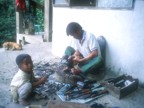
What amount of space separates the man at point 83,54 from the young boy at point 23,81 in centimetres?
146

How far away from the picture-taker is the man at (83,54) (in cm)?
531

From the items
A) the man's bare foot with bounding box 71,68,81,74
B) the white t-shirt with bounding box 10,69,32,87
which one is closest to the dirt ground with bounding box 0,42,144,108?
the white t-shirt with bounding box 10,69,32,87

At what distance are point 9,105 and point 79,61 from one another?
208 centimetres

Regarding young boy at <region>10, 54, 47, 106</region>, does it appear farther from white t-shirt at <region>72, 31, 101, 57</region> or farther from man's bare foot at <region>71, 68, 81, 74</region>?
white t-shirt at <region>72, 31, 101, 57</region>

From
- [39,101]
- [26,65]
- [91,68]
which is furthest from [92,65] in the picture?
[26,65]

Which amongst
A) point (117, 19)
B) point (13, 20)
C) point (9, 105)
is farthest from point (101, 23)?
point (13, 20)

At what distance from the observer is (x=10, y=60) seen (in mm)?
7727

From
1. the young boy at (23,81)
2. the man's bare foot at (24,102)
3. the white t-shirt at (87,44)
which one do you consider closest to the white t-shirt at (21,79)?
the young boy at (23,81)

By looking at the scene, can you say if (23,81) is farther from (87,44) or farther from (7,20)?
(7,20)

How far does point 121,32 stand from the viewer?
5.41 m

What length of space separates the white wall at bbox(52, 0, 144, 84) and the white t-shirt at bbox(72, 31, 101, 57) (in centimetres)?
56

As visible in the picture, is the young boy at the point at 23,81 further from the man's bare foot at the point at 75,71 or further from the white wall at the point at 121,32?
the white wall at the point at 121,32

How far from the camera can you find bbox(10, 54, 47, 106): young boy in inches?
166

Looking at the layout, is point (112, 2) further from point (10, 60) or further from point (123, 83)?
point (10, 60)
